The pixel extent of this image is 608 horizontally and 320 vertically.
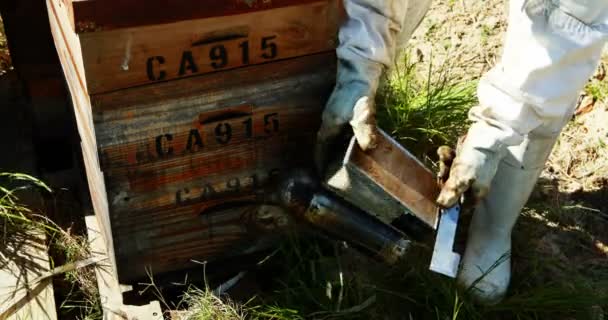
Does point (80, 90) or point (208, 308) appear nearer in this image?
point (80, 90)

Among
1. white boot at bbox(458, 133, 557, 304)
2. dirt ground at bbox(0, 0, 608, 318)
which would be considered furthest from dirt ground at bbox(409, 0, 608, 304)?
white boot at bbox(458, 133, 557, 304)

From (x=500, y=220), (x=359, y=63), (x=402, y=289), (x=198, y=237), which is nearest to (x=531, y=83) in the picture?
(x=359, y=63)

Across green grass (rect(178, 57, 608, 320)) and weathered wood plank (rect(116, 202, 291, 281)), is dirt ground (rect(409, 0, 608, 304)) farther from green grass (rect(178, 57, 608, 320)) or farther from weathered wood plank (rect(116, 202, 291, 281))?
weathered wood plank (rect(116, 202, 291, 281))

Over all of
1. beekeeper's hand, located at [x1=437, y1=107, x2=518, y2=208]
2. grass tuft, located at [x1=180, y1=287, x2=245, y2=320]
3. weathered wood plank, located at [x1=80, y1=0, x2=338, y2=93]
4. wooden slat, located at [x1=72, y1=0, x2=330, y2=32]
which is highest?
wooden slat, located at [x1=72, y1=0, x2=330, y2=32]

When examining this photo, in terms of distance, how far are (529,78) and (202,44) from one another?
80 cm

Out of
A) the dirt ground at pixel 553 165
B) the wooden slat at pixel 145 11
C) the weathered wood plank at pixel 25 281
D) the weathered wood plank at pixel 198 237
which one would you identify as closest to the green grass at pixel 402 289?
the dirt ground at pixel 553 165

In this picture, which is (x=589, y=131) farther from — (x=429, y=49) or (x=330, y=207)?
(x=330, y=207)

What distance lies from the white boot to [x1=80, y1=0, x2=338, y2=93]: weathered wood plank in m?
0.71

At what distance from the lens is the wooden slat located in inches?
62.5

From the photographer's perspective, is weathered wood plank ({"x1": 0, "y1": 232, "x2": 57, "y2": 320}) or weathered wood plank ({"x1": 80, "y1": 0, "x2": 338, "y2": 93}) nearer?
weathered wood plank ({"x1": 80, "y1": 0, "x2": 338, "y2": 93})

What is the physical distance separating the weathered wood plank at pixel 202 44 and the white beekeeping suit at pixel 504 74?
0.11 meters

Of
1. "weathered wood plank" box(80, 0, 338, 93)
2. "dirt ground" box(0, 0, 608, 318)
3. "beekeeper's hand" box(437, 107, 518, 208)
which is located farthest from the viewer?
"dirt ground" box(0, 0, 608, 318)

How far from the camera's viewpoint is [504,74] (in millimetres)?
1871

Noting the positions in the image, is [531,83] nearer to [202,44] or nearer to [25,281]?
[202,44]
